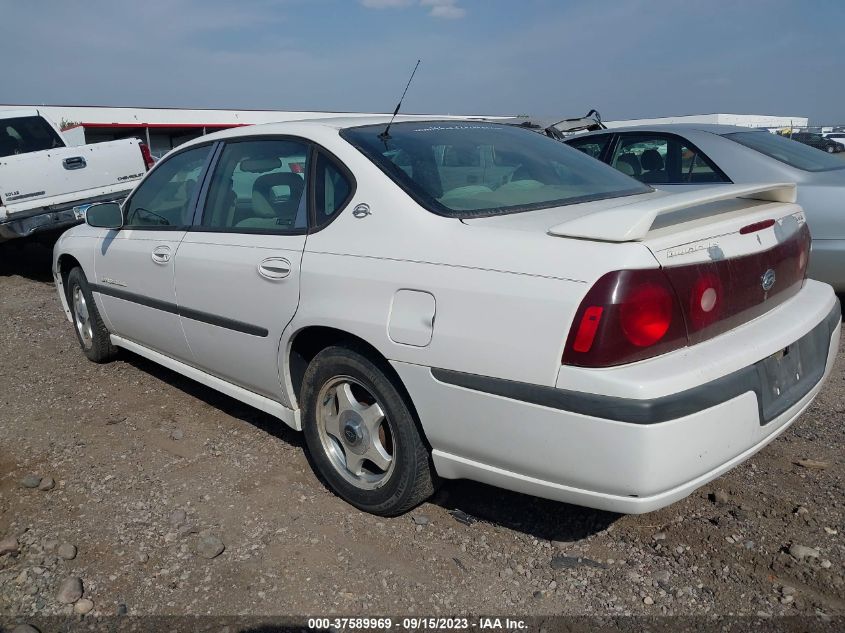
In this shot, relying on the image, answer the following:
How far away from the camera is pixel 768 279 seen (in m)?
2.49

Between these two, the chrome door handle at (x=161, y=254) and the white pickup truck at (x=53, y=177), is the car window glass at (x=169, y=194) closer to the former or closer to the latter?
the chrome door handle at (x=161, y=254)

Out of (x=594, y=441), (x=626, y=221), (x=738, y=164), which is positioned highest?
(x=626, y=221)

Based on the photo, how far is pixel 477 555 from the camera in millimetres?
2664

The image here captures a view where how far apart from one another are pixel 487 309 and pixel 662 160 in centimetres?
398

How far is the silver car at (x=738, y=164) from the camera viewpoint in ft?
15.8

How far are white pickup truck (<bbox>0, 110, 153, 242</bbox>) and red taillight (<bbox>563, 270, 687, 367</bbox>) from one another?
7.63 meters

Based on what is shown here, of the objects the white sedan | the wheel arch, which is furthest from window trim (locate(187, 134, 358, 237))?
the wheel arch

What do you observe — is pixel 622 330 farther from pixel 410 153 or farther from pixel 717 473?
pixel 410 153

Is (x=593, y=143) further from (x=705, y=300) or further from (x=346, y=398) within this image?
(x=705, y=300)

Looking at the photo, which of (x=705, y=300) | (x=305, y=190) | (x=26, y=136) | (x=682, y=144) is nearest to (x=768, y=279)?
(x=705, y=300)

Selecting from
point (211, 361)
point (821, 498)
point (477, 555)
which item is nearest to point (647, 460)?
point (477, 555)

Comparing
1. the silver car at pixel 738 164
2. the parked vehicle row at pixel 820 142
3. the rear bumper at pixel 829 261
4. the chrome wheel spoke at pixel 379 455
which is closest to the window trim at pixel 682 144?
the silver car at pixel 738 164

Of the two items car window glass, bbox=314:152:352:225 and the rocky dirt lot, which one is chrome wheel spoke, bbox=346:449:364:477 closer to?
the rocky dirt lot

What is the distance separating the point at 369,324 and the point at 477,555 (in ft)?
3.11
